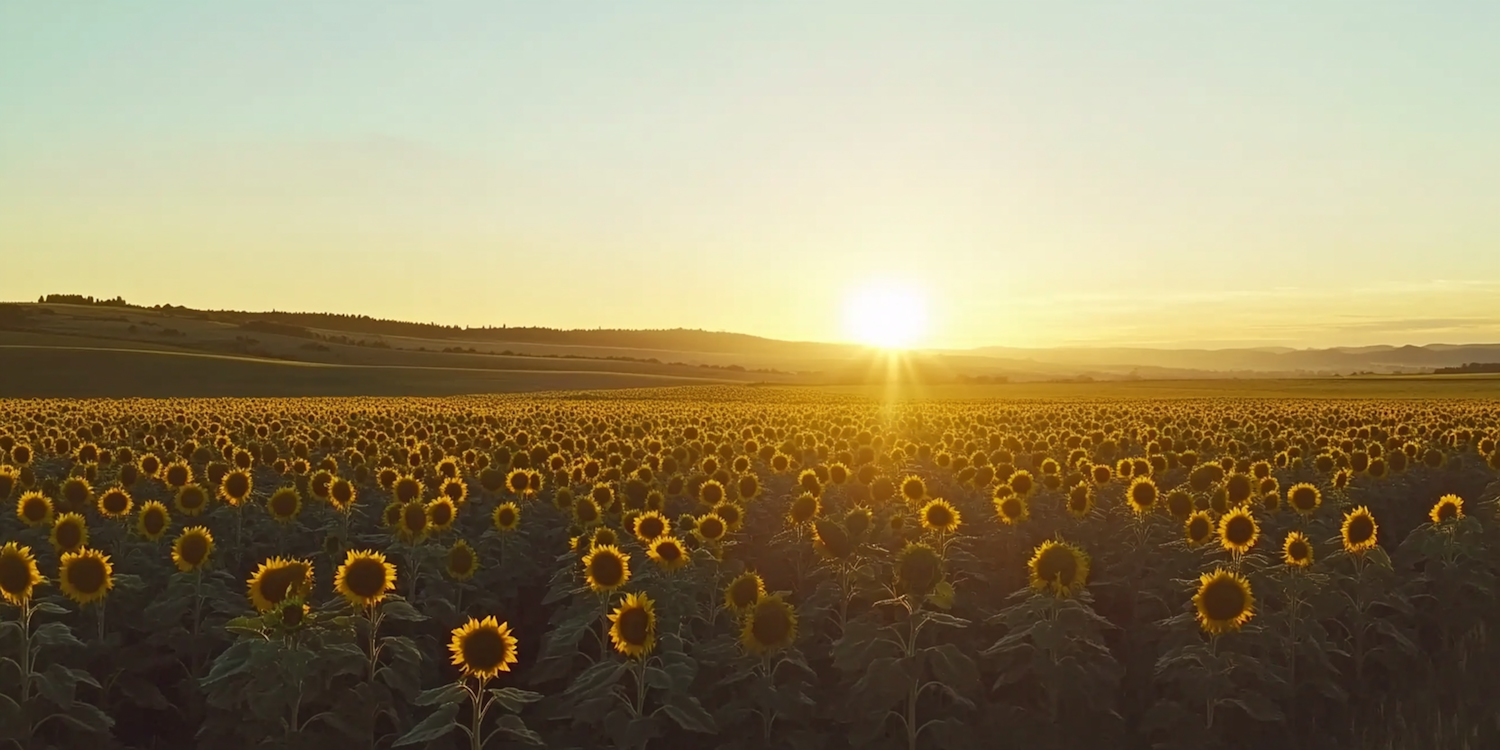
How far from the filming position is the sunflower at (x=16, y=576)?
761cm

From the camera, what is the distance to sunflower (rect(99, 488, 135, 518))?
11461 millimetres

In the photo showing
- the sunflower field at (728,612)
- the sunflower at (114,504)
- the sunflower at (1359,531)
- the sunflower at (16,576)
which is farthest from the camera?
the sunflower at (114,504)

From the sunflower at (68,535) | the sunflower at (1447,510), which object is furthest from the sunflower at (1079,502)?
the sunflower at (68,535)

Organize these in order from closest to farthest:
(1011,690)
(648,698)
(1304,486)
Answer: (648,698), (1011,690), (1304,486)

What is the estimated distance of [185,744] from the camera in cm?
892

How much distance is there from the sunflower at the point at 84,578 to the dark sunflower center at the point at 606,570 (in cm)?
378

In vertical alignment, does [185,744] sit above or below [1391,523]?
below

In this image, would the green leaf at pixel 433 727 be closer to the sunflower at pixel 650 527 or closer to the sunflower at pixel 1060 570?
the sunflower at pixel 650 527

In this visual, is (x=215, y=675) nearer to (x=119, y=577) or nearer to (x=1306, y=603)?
(x=119, y=577)

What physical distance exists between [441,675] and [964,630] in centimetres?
486

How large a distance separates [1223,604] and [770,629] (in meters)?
3.55

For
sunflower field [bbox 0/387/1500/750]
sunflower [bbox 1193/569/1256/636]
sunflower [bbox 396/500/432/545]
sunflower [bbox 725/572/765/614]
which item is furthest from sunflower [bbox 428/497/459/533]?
sunflower [bbox 1193/569/1256/636]

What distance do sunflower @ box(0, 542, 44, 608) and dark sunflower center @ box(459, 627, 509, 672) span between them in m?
3.50

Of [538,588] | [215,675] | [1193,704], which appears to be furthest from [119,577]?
[1193,704]
